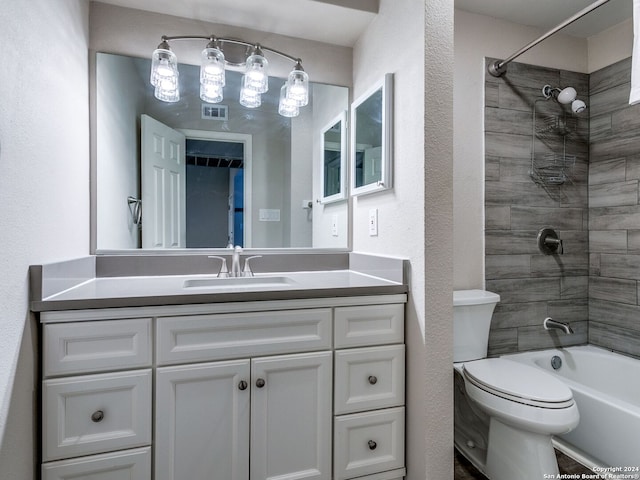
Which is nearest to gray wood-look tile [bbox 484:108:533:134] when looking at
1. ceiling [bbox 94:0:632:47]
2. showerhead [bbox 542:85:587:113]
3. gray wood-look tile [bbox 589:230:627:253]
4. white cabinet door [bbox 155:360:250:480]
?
showerhead [bbox 542:85:587:113]

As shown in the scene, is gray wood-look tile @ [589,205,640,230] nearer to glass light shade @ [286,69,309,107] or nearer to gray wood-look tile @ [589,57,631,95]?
gray wood-look tile @ [589,57,631,95]

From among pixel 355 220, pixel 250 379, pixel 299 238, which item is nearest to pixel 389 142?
pixel 355 220

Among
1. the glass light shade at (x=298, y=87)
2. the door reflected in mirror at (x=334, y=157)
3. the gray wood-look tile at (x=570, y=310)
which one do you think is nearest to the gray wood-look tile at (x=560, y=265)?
the gray wood-look tile at (x=570, y=310)

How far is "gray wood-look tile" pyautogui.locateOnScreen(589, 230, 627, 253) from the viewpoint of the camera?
216 cm

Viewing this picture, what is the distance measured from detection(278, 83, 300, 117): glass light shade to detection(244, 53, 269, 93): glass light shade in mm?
112

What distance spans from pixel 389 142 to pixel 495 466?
4.92ft

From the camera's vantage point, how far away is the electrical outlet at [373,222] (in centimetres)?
173

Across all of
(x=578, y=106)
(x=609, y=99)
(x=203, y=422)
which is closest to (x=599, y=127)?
(x=609, y=99)

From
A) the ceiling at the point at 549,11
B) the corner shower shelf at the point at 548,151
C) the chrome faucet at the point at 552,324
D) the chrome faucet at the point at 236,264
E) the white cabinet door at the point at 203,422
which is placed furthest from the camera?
the corner shower shelf at the point at 548,151

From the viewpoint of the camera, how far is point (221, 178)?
1872 mm

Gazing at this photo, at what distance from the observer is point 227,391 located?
1237 mm

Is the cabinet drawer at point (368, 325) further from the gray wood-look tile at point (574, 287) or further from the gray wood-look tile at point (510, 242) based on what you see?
the gray wood-look tile at point (574, 287)

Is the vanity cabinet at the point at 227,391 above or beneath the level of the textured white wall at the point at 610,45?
beneath

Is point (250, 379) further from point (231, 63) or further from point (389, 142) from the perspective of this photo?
point (231, 63)
